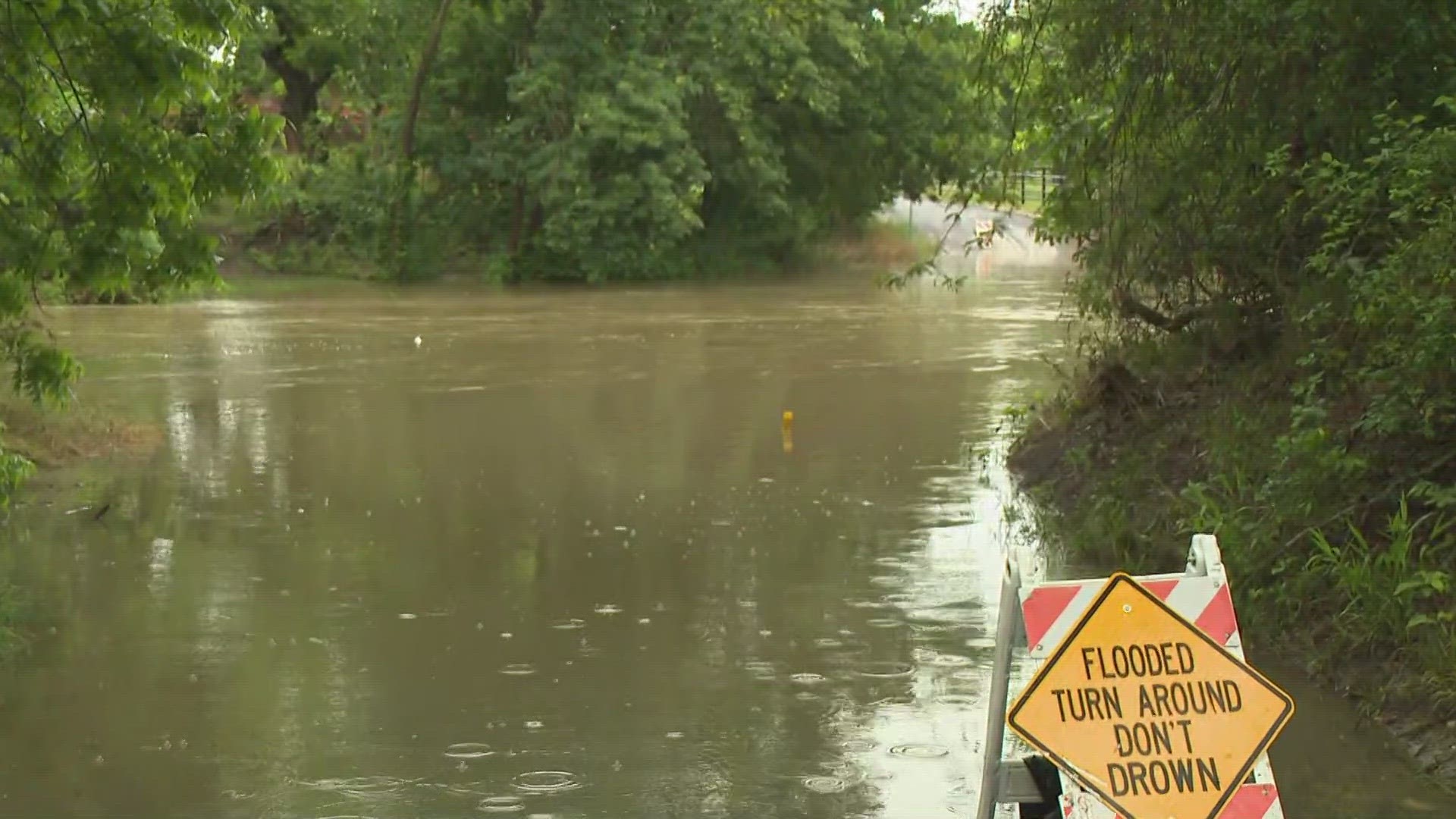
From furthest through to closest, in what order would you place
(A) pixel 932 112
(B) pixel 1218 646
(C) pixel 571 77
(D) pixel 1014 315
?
(A) pixel 932 112 < (C) pixel 571 77 < (D) pixel 1014 315 < (B) pixel 1218 646

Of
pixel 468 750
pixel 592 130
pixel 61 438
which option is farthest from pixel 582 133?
pixel 468 750

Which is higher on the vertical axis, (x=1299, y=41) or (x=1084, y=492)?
(x=1299, y=41)

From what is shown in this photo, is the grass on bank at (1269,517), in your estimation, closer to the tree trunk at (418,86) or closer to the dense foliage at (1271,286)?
the dense foliage at (1271,286)

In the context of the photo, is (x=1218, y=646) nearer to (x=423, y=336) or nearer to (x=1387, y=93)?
(x=1387, y=93)

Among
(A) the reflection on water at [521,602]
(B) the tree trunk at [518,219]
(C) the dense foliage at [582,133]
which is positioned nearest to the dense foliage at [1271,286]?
(A) the reflection on water at [521,602]

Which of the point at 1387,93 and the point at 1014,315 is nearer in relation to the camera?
the point at 1387,93

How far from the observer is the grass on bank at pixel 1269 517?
8469 mm

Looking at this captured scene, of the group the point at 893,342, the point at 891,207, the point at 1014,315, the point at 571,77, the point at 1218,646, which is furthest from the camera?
the point at 891,207

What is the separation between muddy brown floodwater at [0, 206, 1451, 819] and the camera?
793 centimetres

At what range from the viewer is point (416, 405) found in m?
21.3

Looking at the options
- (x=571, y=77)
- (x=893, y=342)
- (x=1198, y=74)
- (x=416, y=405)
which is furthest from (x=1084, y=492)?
(x=571, y=77)

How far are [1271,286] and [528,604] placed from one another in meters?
5.03

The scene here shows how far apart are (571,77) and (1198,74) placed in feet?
117

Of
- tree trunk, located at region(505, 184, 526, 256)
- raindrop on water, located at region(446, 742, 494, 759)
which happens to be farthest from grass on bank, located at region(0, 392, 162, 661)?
tree trunk, located at region(505, 184, 526, 256)
